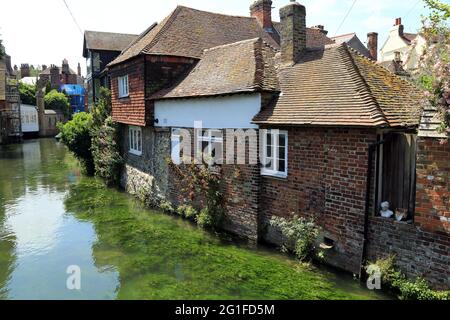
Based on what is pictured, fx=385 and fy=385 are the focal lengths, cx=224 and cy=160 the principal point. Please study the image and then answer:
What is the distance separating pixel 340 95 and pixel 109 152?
13937mm

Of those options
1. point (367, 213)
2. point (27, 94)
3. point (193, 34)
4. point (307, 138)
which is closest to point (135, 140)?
point (193, 34)

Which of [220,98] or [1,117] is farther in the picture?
[1,117]

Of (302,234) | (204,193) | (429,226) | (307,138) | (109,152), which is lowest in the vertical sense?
(302,234)

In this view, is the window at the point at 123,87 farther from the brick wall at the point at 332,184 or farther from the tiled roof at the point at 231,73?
the brick wall at the point at 332,184

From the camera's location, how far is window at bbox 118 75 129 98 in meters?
17.4

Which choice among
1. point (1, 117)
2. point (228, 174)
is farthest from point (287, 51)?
point (1, 117)

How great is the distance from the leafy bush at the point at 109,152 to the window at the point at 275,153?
10996 millimetres

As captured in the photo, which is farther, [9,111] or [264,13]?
[9,111]

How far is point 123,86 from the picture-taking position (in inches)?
700

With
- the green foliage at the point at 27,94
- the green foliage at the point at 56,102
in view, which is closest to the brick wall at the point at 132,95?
the green foliage at the point at 27,94

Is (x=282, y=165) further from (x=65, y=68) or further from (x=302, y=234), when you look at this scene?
(x=65, y=68)

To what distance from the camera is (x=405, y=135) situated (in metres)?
8.33
